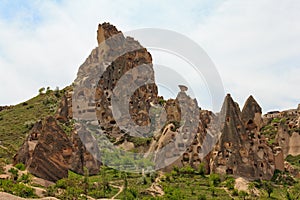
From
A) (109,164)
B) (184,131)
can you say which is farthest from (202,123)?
(109,164)

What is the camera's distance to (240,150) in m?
49.5

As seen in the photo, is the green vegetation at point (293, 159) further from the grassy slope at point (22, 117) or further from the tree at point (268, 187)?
the grassy slope at point (22, 117)

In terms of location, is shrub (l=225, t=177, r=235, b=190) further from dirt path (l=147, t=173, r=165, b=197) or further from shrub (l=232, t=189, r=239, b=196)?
dirt path (l=147, t=173, r=165, b=197)

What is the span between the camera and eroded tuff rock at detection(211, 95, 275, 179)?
4788 cm

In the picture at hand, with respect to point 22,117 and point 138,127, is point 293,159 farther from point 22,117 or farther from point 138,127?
point 22,117

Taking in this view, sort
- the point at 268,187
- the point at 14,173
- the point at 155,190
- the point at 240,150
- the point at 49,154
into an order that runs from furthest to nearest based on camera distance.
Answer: the point at 240,150
the point at 268,187
the point at 49,154
the point at 155,190
the point at 14,173

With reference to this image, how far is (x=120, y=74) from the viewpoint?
73625mm

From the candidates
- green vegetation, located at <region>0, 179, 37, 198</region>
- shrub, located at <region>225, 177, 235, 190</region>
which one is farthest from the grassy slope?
shrub, located at <region>225, 177, 235, 190</region>

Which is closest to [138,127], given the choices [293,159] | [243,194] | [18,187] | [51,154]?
[293,159]

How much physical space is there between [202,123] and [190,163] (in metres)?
7.51

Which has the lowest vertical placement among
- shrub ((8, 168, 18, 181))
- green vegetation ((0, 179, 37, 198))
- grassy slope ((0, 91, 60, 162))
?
green vegetation ((0, 179, 37, 198))

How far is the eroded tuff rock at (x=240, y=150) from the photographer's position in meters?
47.9

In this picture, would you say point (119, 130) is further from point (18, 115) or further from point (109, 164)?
point (18, 115)

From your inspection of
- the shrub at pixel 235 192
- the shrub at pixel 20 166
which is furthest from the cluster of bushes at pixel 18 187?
the shrub at pixel 235 192
